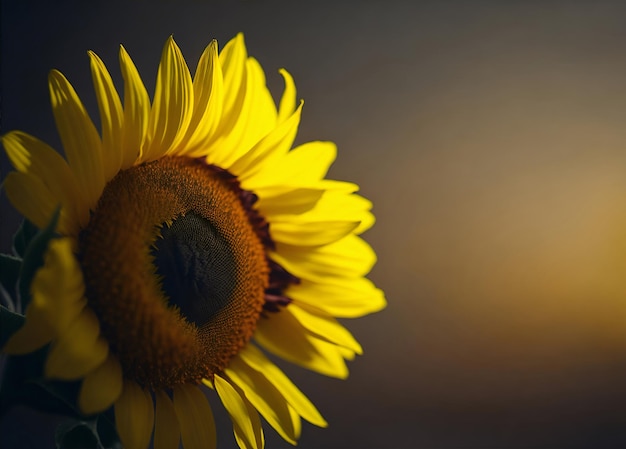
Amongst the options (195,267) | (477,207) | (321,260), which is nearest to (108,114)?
(195,267)

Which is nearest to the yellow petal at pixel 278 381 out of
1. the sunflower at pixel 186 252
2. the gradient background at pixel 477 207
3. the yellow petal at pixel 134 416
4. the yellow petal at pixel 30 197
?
the sunflower at pixel 186 252

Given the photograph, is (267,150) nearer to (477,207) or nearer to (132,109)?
(132,109)

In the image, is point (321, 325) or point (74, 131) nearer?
point (74, 131)

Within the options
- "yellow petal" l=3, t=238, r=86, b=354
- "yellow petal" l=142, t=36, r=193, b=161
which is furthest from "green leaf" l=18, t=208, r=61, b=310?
"yellow petal" l=142, t=36, r=193, b=161

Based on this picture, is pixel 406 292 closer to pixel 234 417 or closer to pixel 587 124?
pixel 587 124

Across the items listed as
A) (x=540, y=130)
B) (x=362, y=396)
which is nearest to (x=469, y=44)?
(x=540, y=130)

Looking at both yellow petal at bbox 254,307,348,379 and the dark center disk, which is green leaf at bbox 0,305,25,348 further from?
yellow petal at bbox 254,307,348,379
